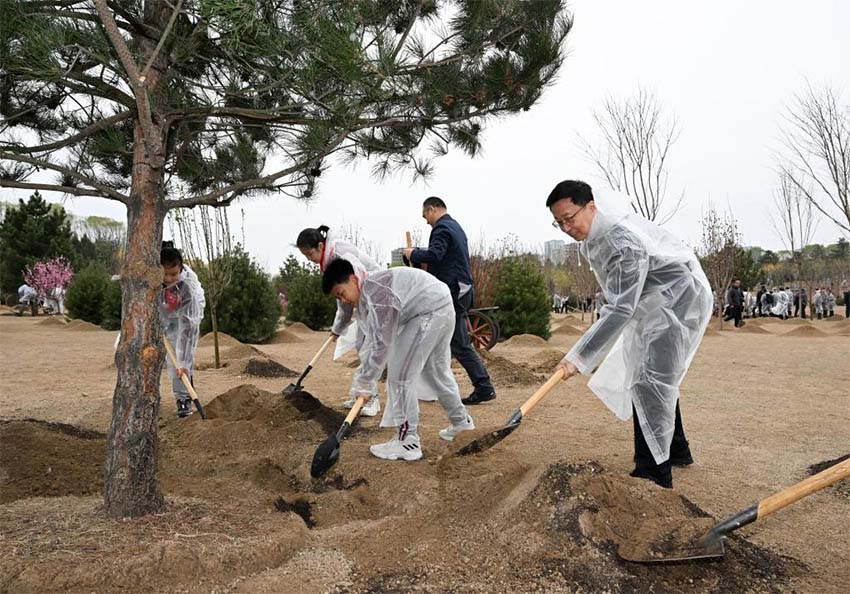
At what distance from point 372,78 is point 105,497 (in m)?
2.07

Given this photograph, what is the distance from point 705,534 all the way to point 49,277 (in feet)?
81.2

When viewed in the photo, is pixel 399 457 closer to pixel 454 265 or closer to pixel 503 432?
pixel 503 432

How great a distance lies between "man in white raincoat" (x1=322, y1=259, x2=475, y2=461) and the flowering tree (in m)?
21.9

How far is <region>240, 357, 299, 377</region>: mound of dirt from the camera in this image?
24.8 ft

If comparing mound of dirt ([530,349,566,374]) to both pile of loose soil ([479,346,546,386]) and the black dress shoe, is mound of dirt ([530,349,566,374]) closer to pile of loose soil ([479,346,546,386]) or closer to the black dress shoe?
pile of loose soil ([479,346,546,386])

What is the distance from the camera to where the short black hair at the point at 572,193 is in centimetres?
323

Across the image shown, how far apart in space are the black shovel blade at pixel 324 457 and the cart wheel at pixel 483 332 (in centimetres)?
583

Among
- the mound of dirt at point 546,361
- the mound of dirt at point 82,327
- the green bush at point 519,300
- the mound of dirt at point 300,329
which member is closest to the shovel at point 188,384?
the mound of dirt at point 546,361

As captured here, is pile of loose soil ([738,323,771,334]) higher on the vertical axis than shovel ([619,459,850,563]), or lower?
lower

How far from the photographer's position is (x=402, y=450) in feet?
12.1

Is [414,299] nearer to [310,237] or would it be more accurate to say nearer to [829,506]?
[310,237]

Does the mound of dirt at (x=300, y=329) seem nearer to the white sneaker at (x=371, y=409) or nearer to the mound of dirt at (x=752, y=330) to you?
the white sneaker at (x=371, y=409)

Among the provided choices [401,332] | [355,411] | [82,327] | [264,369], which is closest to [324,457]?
[355,411]

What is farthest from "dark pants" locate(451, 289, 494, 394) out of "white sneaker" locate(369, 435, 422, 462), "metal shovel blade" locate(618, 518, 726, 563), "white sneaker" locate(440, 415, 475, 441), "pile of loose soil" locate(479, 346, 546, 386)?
"metal shovel blade" locate(618, 518, 726, 563)
